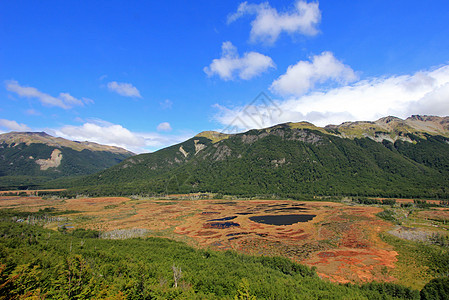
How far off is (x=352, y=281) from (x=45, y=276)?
4360 cm

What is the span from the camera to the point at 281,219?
281 ft

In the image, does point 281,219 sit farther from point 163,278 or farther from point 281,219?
point 163,278

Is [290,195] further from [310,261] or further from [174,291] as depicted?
[174,291]

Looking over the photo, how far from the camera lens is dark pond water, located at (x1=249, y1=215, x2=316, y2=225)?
264 ft

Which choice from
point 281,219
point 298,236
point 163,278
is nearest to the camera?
point 163,278

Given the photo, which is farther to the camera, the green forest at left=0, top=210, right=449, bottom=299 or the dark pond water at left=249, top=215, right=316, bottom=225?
the dark pond water at left=249, top=215, right=316, bottom=225

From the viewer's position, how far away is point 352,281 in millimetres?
35094

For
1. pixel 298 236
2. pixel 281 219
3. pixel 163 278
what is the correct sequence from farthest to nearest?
1. pixel 281 219
2. pixel 298 236
3. pixel 163 278

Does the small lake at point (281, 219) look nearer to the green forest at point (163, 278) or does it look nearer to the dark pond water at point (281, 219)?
the dark pond water at point (281, 219)

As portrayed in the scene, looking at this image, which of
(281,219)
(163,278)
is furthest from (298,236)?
(163,278)

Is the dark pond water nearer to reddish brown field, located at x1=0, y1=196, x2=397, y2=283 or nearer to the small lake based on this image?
the small lake

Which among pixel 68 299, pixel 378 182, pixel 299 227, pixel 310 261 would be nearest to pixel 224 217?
pixel 299 227

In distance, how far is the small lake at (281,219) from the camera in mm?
80500

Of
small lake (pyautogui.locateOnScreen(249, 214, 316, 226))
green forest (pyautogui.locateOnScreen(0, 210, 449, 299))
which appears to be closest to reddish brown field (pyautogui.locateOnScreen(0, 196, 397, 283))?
small lake (pyautogui.locateOnScreen(249, 214, 316, 226))
